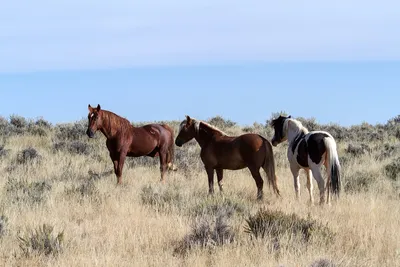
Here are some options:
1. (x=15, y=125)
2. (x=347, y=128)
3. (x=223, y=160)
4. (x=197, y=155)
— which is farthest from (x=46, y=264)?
(x=347, y=128)

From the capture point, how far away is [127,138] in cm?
1285

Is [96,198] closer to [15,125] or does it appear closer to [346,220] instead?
[346,220]

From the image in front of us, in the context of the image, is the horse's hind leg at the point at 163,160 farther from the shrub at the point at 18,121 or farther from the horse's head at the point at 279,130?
the shrub at the point at 18,121

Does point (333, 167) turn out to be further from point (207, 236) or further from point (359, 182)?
point (207, 236)

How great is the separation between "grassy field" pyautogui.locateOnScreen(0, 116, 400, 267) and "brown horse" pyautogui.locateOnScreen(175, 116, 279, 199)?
0.43 metres

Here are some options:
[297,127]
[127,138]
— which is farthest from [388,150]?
[127,138]

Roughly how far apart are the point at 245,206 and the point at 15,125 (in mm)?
18716

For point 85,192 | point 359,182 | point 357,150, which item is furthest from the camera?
point 357,150

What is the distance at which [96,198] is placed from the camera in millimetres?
9680

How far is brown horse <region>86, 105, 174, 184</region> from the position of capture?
39.9 feet

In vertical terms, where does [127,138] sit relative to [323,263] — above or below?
above

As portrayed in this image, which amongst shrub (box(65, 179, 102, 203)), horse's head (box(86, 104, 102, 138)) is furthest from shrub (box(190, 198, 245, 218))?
horse's head (box(86, 104, 102, 138))

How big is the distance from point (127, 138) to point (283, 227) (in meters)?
6.70

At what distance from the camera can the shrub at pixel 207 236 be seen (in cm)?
638
